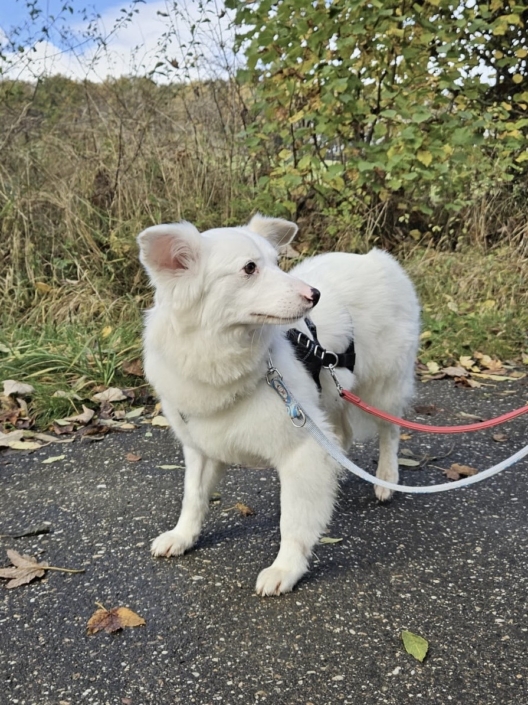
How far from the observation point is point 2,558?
2938 millimetres

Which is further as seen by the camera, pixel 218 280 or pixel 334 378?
pixel 334 378

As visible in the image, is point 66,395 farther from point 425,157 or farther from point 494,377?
point 425,157

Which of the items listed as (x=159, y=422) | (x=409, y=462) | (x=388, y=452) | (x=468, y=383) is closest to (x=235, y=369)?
(x=388, y=452)

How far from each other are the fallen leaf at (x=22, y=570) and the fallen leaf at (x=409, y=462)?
203 cm

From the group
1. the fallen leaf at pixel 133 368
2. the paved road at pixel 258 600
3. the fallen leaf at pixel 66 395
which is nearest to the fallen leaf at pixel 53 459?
the paved road at pixel 258 600

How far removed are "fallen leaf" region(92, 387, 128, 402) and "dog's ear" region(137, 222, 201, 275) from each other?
253cm

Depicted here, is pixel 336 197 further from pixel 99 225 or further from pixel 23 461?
pixel 23 461

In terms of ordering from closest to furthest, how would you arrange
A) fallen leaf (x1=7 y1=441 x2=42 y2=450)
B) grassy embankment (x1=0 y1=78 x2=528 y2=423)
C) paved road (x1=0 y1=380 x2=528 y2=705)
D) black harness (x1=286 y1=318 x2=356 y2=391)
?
paved road (x1=0 y1=380 x2=528 y2=705) → black harness (x1=286 y1=318 x2=356 y2=391) → fallen leaf (x1=7 y1=441 x2=42 y2=450) → grassy embankment (x1=0 y1=78 x2=528 y2=423)

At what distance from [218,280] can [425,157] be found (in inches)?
201

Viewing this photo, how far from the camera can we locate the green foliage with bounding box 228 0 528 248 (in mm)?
6816

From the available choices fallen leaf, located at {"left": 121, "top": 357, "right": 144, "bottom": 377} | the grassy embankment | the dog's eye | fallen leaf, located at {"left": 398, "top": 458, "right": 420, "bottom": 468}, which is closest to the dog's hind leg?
fallen leaf, located at {"left": 398, "top": 458, "right": 420, "bottom": 468}

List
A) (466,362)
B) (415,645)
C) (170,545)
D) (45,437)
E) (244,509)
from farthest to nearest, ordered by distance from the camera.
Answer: (466,362) < (45,437) < (244,509) < (170,545) < (415,645)

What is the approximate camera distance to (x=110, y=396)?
191 inches

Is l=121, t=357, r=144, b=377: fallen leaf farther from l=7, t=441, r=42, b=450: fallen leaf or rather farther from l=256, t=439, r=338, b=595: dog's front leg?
l=256, t=439, r=338, b=595: dog's front leg
